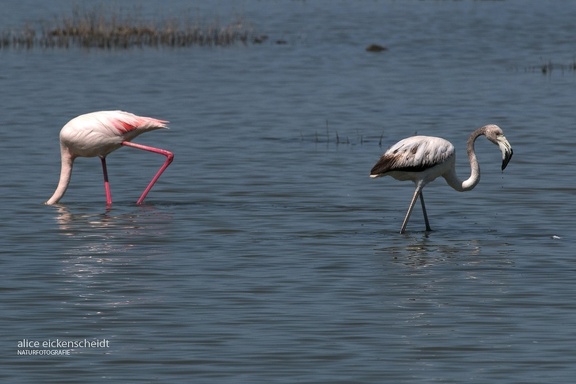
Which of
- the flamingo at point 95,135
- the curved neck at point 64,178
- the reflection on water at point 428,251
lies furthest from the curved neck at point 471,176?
the curved neck at point 64,178

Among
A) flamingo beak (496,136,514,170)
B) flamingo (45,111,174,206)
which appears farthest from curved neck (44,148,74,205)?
flamingo beak (496,136,514,170)

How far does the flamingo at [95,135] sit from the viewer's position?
43.2 ft

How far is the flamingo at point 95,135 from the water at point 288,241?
0.27 metres

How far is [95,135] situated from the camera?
13.2 meters

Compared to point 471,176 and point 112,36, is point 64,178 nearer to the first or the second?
point 471,176

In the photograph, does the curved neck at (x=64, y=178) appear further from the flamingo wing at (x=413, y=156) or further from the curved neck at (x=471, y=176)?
the curved neck at (x=471, y=176)

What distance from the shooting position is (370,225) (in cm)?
1230

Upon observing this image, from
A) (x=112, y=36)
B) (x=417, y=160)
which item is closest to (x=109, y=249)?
(x=417, y=160)

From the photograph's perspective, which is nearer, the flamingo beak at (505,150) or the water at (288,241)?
the water at (288,241)

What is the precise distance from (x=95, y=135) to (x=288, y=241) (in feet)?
8.64

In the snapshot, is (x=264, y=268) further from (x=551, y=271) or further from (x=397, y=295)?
(x=551, y=271)

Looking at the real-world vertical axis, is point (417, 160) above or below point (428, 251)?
above

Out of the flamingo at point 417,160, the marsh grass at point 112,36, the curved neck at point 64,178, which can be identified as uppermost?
the flamingo at point 417,160

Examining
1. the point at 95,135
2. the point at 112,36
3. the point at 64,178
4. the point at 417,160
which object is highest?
the point at 417,160
